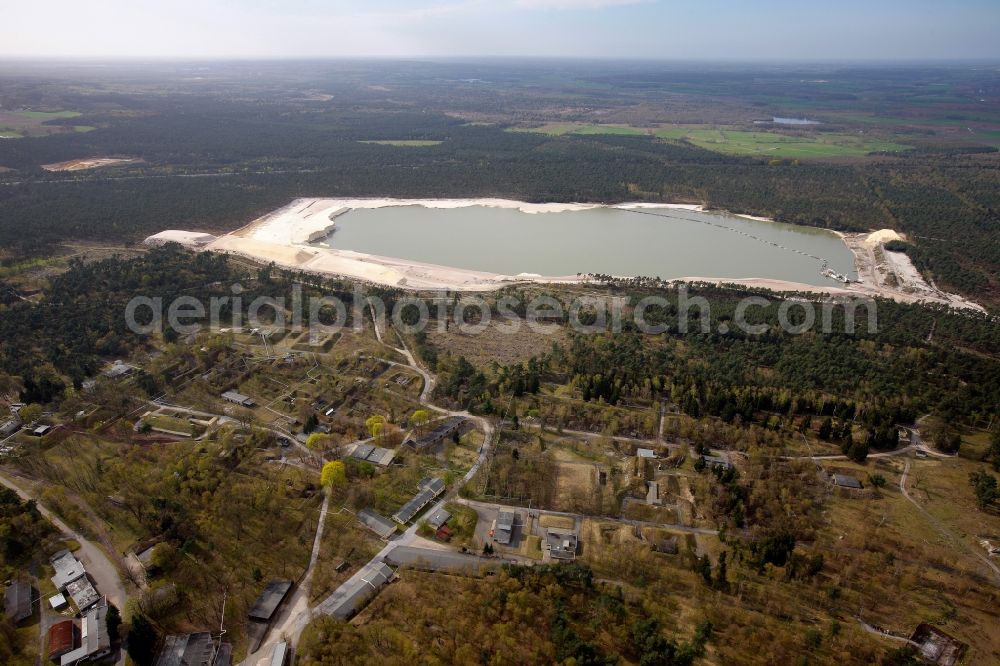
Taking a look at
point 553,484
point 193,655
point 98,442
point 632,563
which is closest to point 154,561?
point 193,655

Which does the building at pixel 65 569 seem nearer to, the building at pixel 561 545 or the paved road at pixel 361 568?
the paved road at pixel 361 568

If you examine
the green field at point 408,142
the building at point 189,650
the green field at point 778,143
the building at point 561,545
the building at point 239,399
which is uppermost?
the green field at point 778,143

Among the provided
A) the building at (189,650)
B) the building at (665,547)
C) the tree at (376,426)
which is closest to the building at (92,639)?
the building at (189,650)

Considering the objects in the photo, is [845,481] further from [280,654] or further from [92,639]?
[92,639]

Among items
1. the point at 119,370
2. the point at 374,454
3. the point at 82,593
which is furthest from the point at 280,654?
the point at 119,370

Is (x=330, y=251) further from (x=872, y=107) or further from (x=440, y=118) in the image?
(x=872, y=107)

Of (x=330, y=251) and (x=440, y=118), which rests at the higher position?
(x=440, y=118)

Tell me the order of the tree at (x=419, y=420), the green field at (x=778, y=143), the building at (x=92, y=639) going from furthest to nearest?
the green field at (x=778, y=143) → the tree at (x=419, y=420) → the building at (x=92, y=639)

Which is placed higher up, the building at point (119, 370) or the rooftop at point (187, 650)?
the building at point (119, 370)
